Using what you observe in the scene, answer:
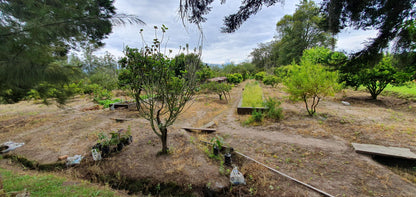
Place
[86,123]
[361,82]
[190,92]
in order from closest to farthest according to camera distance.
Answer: [190,92]
[86,123]
[361,82]

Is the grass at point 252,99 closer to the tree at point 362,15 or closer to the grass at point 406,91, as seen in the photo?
the tree at point 362,15

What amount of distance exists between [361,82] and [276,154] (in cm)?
888

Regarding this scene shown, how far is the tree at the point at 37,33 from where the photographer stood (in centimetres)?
151

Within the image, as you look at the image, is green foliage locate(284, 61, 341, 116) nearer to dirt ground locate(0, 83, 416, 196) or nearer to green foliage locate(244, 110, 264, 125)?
dirt ground locate(0, 83, 416, 196)

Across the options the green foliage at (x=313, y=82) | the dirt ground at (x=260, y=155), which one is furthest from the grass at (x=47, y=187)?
the green foliage at (x=313, y=82)

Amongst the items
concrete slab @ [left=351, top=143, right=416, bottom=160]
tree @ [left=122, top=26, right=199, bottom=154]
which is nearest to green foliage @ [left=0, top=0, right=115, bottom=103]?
tree @ [left=122, top=26, right=199, bottom=154]

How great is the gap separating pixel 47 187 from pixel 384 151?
19.2 feet

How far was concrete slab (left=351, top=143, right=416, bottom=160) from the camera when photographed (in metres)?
2.62

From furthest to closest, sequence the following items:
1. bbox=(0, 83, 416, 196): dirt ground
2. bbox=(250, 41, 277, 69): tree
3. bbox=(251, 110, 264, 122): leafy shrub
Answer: bbox=(250, 41, 277, 69): tree < bbox=(251, 110, 264, 122): leafy shrub < bbox=(0, 83, 416, 196): dirt ground

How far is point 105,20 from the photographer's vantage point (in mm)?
1756

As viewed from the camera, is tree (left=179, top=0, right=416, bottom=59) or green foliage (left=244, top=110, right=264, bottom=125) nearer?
tree (left=179, top=0, right=416, bottom=59)

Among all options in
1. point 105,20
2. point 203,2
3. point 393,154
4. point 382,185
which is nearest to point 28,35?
point 105,20

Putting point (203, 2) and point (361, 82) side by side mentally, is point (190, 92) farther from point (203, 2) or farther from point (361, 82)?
point (361, 82)

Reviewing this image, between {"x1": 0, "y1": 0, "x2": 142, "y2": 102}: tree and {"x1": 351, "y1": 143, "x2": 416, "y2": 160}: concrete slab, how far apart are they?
471cm
